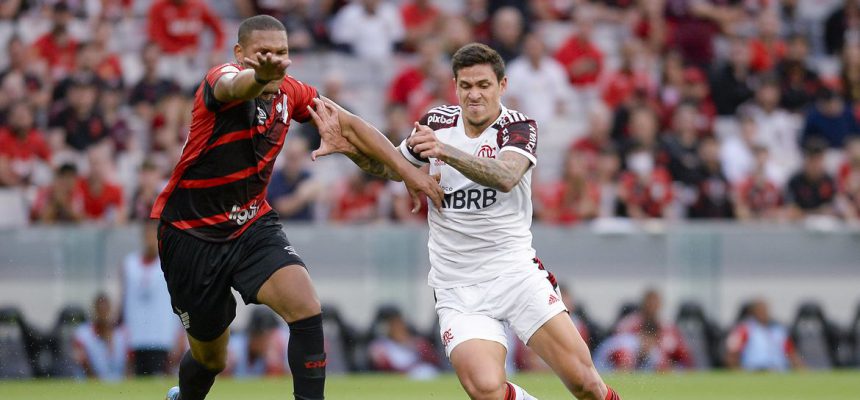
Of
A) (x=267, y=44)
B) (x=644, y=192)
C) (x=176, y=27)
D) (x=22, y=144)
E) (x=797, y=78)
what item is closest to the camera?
(x=267, y=44)

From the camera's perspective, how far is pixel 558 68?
18.1 meters

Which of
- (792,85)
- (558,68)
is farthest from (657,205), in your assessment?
(792,85)

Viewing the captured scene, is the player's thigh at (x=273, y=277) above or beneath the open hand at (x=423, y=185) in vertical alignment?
beneath

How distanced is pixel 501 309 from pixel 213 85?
7.06 ft

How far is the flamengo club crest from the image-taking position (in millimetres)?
8203

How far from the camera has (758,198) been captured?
1678 cm

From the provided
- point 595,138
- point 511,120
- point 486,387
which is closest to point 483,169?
point 511,120

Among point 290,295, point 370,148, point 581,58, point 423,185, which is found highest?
point 581,58

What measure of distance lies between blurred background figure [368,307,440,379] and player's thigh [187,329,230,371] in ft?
20.7

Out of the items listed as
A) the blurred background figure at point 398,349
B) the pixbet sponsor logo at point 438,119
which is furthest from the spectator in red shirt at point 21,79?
the pixbet sponsor logo at point 438,119

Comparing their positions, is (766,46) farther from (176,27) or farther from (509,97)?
(176,27)

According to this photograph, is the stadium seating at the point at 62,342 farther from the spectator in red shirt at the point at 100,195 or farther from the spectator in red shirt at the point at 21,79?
the spectator in red shirt at the point at 21,79

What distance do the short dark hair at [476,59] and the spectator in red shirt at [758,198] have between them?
8.97 metres

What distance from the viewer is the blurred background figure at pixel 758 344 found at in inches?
609
